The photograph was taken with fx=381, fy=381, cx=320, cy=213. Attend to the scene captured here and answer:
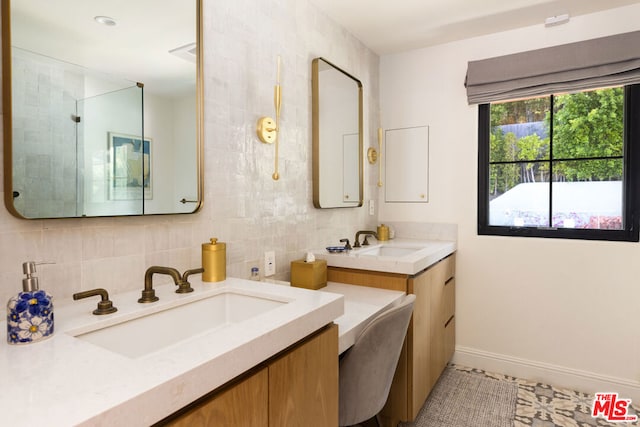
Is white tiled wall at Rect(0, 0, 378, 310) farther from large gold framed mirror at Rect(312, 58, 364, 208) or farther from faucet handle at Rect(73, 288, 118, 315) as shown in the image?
faucet handle at Rect(73, 288, 118, 315)

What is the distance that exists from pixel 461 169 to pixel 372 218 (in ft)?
2.40

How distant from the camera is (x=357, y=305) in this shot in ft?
5.40

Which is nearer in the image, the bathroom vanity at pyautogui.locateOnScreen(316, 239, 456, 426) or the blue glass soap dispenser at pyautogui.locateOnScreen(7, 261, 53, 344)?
the blue glass soap dispenser at pyautogui.locateOnScreen(7, 261, 53, 344)

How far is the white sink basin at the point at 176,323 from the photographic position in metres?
0.98

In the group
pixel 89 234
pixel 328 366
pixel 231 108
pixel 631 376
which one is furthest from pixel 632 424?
pixel 89 234

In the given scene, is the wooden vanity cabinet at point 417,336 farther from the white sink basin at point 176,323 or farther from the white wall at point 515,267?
the white sink basin at point 176,323

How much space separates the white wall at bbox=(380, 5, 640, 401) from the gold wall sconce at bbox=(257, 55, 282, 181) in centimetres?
134

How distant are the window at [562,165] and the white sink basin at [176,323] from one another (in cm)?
197

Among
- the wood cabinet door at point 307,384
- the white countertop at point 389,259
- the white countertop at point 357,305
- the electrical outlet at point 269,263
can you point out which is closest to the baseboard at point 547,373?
the white countertop at point 389,259

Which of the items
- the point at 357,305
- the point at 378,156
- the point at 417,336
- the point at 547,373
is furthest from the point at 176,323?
the point at 547,373

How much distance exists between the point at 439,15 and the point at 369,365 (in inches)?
82.5

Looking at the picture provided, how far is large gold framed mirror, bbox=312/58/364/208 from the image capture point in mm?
2184

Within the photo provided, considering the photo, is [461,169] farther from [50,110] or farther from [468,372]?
[50,110]

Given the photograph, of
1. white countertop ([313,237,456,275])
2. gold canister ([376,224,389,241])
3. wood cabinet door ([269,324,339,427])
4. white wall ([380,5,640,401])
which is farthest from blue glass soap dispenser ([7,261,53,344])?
white wall ([380,5,640,401])
